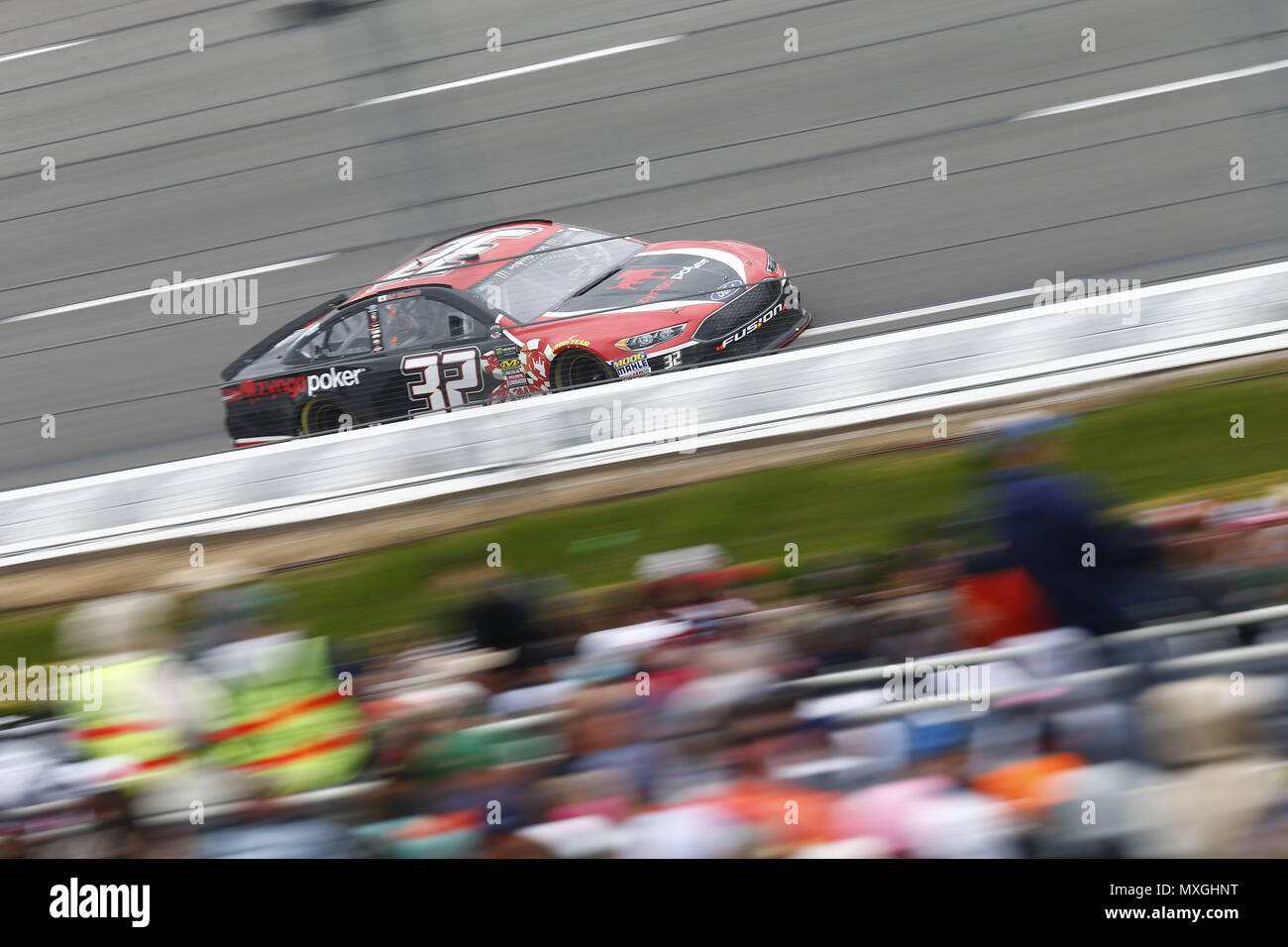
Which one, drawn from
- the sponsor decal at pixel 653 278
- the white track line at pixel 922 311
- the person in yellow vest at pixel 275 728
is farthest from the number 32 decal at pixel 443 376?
the person in yellow vest at pixel 275 728

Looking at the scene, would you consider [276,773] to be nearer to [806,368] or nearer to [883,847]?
[883,847]

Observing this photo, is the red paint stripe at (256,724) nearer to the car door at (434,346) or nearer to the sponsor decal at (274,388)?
the car door at (434,346)

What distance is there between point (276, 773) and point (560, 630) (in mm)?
1011

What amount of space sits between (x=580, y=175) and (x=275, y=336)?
1926 millimetres

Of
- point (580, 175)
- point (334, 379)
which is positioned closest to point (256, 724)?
point (334, 379)

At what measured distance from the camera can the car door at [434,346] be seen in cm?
661

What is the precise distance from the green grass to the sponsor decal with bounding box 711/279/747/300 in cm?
172

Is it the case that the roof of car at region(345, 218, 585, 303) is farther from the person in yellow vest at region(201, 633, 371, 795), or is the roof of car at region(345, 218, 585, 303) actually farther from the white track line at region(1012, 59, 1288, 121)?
the person in yellow vest at region(201, 633, 371, 795)

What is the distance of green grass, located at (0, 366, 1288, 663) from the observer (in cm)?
478

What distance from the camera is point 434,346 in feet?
22.2

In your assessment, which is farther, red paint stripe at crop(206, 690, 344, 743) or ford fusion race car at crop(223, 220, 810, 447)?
ford fusion race car at crop(223, 220, 810, 447)

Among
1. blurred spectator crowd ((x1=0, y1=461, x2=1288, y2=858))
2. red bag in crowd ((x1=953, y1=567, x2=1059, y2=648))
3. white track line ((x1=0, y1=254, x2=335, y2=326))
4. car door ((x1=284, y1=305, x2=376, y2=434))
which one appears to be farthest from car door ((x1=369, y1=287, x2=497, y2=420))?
red bag in crowd ((x1=953, y1=567, x2=1059, y2=648))

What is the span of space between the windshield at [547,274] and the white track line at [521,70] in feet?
2.89

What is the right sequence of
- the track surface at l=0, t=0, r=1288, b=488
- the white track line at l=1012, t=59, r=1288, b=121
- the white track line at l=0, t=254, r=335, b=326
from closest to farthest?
the white track line at l=1012, t=59, r=1288, b=121 → the track surface at l=0, t=0, r=1288, b=488 → the white track line at l=0, t=254, r=335, b=326
